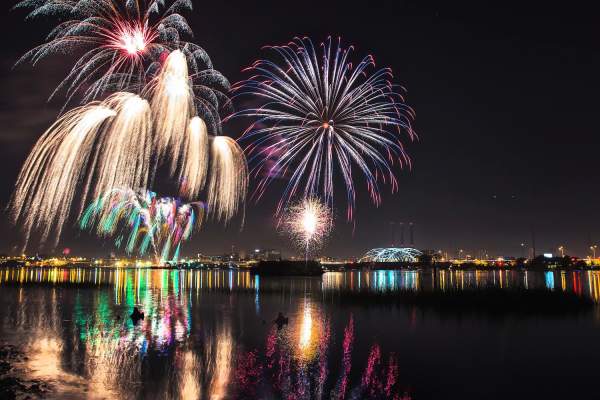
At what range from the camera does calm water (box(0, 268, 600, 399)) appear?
14383mm

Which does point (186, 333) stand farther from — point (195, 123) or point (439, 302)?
point (439, 302)

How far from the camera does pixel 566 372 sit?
18.0 metres

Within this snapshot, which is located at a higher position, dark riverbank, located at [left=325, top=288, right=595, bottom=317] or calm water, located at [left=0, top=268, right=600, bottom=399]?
dark riverbank, located at [left=325, top=288, right=595, bottom=317]

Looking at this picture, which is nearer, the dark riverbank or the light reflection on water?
the dark riverbank

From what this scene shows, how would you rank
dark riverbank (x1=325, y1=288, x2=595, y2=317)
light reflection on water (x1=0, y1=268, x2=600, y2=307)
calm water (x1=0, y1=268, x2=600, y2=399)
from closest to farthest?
1. calm water (x1=0, y1=268, x2=600, y2=399)
2. dark riverbank (x1=325, y1=288, x2=595, y2=317)
3. light reflection on water (x1=0, y1=268, x2=600, y2=307)

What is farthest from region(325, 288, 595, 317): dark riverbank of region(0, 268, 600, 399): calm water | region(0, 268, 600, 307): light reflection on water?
region(0, 268, 600, 307): light reflection on water

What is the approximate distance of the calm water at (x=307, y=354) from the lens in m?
14.4

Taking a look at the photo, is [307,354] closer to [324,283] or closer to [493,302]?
[493,302]

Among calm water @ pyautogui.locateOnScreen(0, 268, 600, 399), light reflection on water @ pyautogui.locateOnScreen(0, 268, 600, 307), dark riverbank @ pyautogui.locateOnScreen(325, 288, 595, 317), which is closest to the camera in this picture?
calm water @ pyautogui.locateOnScreen(0, 268, 600, 399)

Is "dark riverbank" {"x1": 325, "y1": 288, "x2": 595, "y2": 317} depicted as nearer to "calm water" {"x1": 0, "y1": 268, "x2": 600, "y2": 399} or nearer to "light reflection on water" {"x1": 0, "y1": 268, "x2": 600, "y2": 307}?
"calm water" {"x1": 0, "y1": 268, "x2": 600, "y2": 399}

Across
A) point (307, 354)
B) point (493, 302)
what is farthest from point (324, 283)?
point (307, 354)

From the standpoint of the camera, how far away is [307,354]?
19.0 metres

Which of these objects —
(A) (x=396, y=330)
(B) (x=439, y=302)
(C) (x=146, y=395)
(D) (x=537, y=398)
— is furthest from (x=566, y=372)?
(B) (x=439, y=302)

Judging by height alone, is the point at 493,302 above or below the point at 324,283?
above
